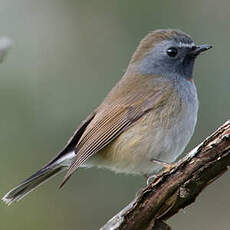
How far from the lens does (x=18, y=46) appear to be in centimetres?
914

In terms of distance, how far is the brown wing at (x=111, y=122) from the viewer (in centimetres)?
618

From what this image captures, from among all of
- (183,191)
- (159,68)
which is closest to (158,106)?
(159,68)

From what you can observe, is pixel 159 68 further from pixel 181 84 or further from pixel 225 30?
pixel 225 30

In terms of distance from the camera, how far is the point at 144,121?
20.2ft

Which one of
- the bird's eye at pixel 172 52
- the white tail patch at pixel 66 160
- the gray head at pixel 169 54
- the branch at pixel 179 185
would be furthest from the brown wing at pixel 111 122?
the branch at pixel 179 185

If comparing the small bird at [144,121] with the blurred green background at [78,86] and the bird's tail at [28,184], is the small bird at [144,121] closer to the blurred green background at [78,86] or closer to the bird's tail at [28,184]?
the bird's tail at [28,184]

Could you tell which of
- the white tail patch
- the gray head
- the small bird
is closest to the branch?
the small bird

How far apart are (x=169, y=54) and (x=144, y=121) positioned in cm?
114

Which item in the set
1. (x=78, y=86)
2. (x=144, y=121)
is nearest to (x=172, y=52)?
(x=144, y=121)

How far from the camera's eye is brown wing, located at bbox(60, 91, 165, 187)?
618 cm

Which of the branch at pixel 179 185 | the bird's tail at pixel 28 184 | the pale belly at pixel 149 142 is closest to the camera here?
the branch at pixel 179 185

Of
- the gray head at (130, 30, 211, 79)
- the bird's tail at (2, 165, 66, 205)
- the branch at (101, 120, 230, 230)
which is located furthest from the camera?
the gray head at (130, 30, 211, 79)

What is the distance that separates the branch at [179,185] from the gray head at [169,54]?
2.10m

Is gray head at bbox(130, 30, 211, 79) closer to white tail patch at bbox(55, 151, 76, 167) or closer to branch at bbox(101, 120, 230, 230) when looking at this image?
white tail patch at bbox(55, 151, 76, 167)
